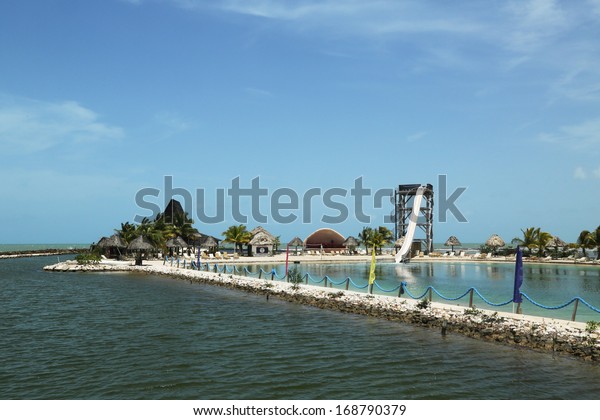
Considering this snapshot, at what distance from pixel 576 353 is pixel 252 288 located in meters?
20.5

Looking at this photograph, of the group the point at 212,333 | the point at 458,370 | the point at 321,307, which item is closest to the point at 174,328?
the point at 212,333

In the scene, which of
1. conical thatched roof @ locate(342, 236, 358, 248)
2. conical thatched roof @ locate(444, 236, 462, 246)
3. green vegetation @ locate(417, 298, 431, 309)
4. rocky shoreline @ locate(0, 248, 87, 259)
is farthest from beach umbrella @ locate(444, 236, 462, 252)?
green vegetation @ locate(417, 298, 431, 309)

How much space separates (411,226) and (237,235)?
25.0 meters

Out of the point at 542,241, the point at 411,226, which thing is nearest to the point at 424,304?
the point at 411,226

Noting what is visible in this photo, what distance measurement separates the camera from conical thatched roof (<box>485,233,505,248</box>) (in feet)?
245

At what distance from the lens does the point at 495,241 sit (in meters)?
75.1

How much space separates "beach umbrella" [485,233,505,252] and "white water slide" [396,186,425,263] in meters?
11.3

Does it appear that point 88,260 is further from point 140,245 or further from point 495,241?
point 495,241

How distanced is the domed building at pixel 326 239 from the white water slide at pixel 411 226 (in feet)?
42.1

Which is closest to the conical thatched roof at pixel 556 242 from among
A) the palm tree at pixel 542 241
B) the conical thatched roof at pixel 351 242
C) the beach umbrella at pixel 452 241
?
the palm tree at pixel 542 241

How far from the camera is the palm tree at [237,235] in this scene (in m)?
70.5

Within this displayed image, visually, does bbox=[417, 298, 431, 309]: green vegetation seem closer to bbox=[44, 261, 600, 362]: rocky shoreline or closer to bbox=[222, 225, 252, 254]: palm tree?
bbox=[44, 261, 600, 362]: rocky shoreline

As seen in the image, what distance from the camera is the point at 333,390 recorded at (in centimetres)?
1123

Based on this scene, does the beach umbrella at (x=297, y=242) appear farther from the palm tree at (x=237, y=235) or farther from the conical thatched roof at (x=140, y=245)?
the conical thatched roof at (x=140, y=245)
